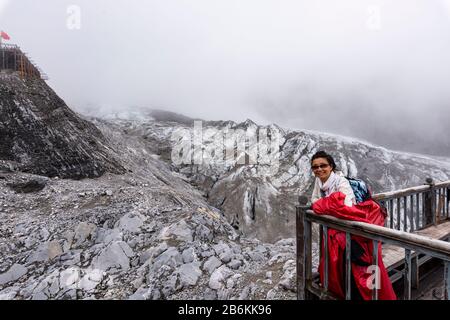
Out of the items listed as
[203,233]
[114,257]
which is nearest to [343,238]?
[203,233]

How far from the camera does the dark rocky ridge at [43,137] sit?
16812mm

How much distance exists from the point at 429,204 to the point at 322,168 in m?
4.32

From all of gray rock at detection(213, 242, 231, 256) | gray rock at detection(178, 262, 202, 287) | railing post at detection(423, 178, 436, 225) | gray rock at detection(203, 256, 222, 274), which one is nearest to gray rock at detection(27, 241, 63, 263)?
gray rock at detection(178, 262, 202, 287)

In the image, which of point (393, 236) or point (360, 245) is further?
point (360, 245)

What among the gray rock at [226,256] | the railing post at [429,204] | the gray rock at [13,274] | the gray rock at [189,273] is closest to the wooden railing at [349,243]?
the railing post at [429,204]

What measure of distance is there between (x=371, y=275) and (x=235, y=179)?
117ft

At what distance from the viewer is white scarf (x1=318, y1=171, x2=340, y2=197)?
3.65 m

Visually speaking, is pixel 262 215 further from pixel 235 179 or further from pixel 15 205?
pixel 15 205

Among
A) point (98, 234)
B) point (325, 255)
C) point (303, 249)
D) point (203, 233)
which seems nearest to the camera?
point (325, 255)

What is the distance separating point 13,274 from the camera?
7.71 m

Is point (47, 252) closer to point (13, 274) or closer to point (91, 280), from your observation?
point (13, 274)

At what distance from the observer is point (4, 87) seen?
18.2 meters

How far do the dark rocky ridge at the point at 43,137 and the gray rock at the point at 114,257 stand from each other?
10.2m
